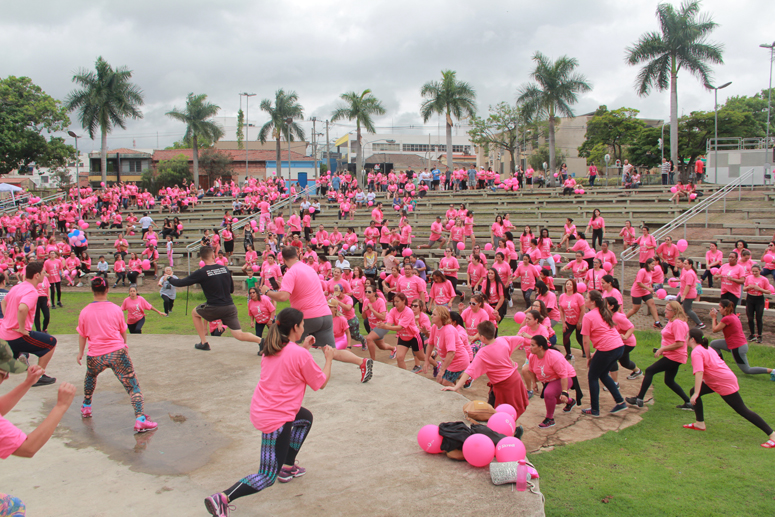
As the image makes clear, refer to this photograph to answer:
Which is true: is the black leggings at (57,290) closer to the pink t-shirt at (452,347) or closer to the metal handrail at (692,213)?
the pink t-shirt at (452,347)

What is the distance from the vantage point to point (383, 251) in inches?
696

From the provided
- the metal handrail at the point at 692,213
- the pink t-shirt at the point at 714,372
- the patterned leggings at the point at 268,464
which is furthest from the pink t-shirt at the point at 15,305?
the metal handrail at the point at 692,213

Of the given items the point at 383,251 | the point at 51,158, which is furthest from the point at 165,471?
the point at 51,158

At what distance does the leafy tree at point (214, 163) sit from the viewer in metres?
54.1

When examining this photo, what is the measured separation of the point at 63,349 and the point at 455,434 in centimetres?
745

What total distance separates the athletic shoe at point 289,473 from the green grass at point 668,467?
2160 mm

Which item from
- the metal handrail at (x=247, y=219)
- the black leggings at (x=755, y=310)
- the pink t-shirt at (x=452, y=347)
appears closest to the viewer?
the pink t-shirt at (x=452, y=347)

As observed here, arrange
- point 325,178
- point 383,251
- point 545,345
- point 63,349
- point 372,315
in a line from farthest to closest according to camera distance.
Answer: point 325,178, point 383,251, point 372,315, point 63,349, point 545,345

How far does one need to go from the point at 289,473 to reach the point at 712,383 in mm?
5176

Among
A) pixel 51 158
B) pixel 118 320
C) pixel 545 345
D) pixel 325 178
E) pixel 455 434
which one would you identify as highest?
pixel 51 158

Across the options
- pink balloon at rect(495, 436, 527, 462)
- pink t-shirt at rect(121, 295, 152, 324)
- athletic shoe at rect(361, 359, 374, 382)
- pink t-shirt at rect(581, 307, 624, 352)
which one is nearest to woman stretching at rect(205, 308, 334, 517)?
pink balloon at rect(495, 436, 527, 462)

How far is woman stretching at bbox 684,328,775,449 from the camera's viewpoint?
242 inches

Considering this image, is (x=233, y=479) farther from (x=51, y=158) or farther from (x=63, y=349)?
(x=51, y=158)

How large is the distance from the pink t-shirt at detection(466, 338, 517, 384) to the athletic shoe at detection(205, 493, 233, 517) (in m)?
3.00
